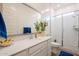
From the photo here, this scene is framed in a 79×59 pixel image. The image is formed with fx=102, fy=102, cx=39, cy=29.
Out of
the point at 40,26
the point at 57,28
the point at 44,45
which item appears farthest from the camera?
the point at 40,26

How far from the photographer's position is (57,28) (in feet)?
5.80

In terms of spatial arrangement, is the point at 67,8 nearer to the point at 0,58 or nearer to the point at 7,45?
the point at 7,45

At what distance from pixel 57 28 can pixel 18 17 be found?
0.71 m

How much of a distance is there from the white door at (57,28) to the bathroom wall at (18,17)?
0.42 meters

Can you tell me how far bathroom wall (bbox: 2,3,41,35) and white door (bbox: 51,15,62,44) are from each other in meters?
0.42

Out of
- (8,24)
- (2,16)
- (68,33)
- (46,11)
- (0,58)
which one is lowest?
(0,58)

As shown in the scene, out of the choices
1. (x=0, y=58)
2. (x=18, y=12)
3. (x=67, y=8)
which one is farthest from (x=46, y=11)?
(x=0, y=58)

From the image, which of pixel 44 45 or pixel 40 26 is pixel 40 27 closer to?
pixel 40 26

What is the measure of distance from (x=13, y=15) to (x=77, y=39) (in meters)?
1.21

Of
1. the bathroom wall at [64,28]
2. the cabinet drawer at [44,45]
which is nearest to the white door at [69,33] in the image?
the bathroom wall at [64,28]

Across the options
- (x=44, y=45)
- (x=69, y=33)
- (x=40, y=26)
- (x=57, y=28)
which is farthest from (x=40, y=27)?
(x=69, y=33)

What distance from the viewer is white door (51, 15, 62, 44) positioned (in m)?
1.75

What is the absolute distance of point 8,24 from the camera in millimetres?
1575

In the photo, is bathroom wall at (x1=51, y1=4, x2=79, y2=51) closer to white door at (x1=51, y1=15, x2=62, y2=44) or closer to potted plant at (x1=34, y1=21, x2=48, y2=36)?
white door at (x1=51, y1=15, x2=62, y2=44)
